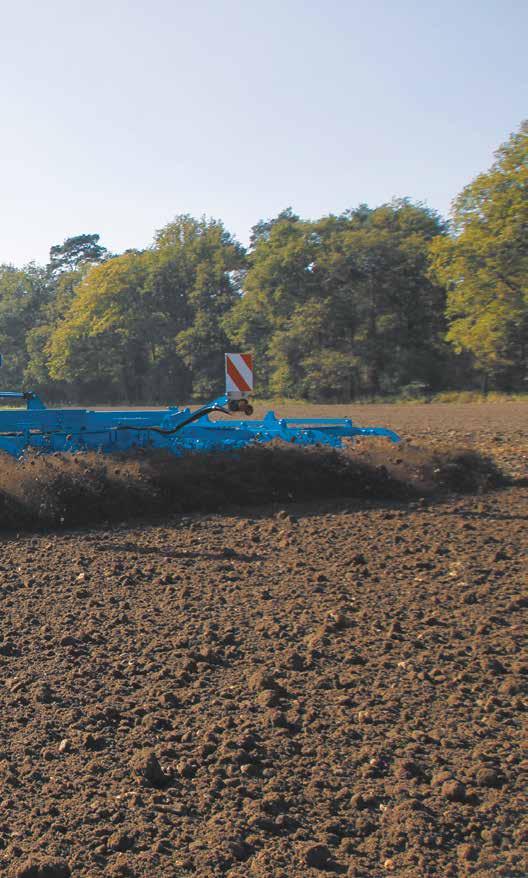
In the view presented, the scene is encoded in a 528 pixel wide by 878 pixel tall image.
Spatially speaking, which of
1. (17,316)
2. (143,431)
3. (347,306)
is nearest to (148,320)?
(347,306)

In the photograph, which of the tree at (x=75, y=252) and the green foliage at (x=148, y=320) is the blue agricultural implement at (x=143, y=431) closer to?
the green foliage at (x=148, y=320)

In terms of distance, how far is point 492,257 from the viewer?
27.2 metres

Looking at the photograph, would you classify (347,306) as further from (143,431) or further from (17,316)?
(143,431)

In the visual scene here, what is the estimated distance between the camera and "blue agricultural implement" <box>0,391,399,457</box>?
36.2ft

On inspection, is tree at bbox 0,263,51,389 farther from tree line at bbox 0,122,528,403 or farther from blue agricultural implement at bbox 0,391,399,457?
blue agricultural implement at bbox 0,391,399,457

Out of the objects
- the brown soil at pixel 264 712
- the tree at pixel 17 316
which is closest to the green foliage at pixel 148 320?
the tree at pixel 17 316

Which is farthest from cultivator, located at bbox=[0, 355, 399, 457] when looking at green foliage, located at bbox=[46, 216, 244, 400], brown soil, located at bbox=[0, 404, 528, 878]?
green foliage, located at bbox=[46, 216, 244, 400]

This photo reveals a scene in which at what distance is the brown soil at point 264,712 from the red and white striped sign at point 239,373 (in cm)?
227

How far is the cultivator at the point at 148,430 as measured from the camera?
11.0 m

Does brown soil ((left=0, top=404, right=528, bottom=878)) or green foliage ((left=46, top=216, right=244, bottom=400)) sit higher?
green foliage ((left=46, top=216, right=244, bottom=400))

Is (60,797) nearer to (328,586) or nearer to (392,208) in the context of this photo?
→ (328,586)

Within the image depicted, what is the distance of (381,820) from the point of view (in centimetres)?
373

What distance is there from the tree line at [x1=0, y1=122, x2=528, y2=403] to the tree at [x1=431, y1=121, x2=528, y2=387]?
47 millimetres

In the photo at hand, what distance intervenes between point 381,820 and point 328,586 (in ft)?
11.9
